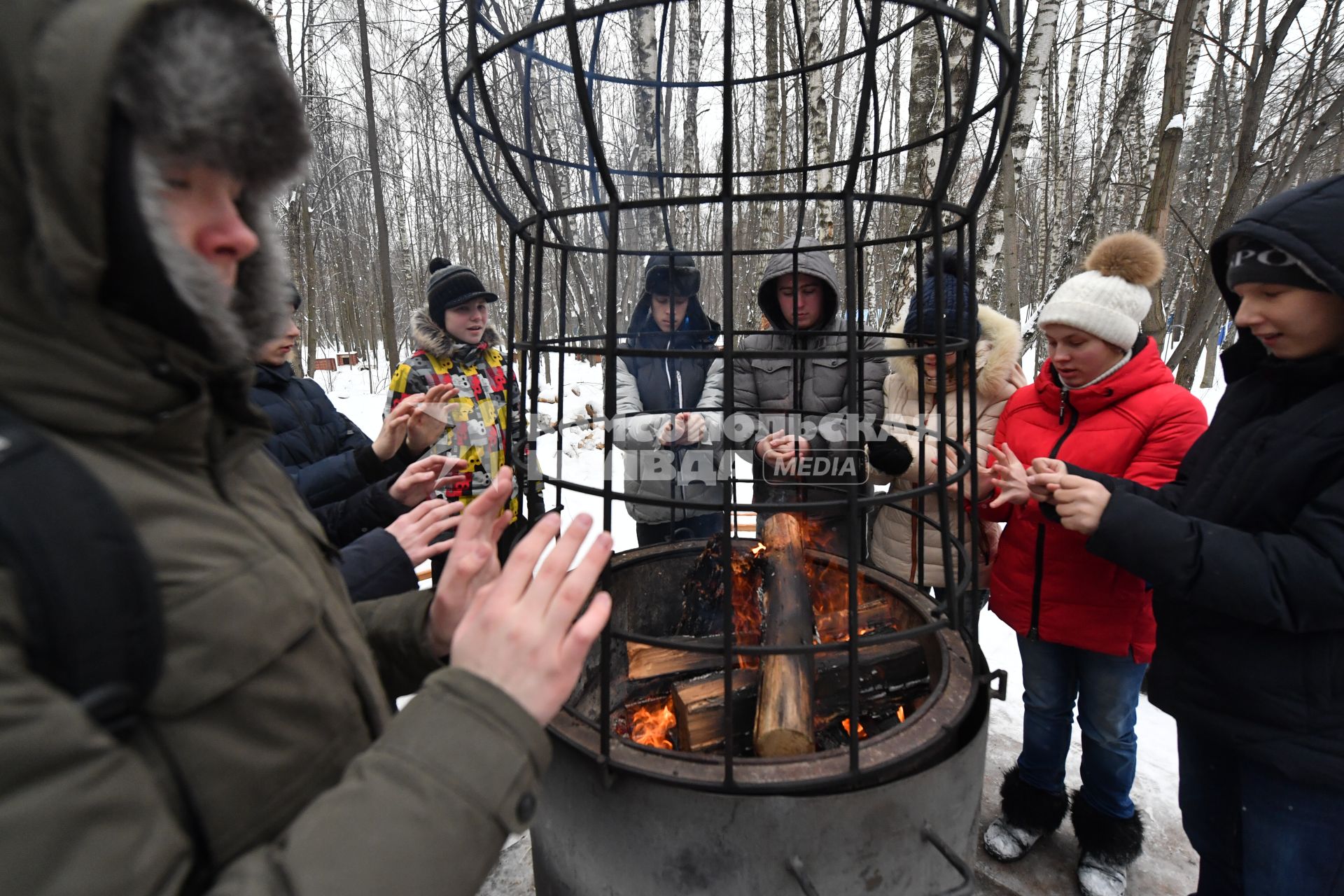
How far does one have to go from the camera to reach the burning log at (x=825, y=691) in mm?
1836

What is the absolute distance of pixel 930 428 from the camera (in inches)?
123

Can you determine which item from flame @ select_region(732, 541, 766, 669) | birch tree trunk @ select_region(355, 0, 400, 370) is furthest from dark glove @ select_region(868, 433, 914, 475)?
birch tree trunk @ select_region(355, 0, 400, 370)

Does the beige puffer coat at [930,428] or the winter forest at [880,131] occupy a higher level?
the winter forest at [880,131]

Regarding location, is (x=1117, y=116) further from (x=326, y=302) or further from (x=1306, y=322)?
(x=326, y=302)

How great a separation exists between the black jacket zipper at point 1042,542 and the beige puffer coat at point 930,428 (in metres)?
0.44

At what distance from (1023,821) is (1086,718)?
51 centimetres

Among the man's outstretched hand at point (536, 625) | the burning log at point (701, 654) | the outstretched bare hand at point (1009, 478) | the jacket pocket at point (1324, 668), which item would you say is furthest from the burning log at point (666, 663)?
the jacket pocket at point (1324, 668)

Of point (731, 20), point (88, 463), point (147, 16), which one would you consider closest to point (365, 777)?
point (88, 463)

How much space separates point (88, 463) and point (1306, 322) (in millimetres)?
2280

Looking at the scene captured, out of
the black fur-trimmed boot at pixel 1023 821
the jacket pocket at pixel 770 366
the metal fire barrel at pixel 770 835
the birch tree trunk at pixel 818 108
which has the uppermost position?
the birch tree trunk at pixel 818 108

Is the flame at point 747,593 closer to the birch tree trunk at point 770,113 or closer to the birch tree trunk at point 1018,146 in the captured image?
the birch tree trunk at point 1018,146

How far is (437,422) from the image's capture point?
2938mm

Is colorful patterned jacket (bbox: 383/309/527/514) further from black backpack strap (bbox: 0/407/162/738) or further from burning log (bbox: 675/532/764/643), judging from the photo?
black backpack strap (bbox: 0/407/162/738)

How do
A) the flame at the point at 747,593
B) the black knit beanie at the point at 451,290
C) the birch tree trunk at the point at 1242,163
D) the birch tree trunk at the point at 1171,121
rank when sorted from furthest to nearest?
the birch tree trunk at the point at 1171,121 < the birch tree trunk at the point at 1242,163 < the black knit beanie at the point at 451,290 < the flame at the point at 747,593
